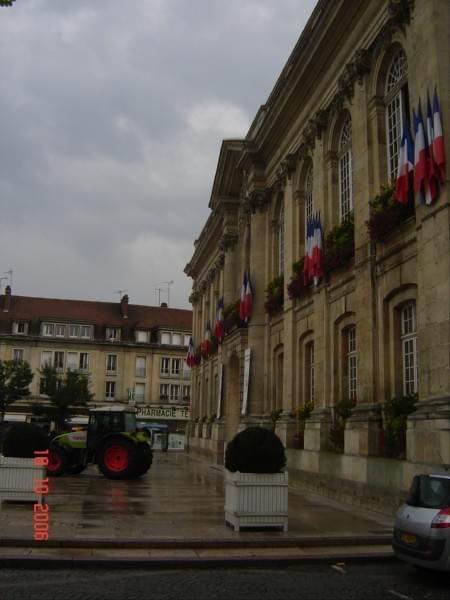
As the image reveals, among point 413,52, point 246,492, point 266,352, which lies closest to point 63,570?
point 246,492

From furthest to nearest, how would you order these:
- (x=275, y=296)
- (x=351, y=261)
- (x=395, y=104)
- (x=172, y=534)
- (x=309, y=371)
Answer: (x=275, y=296), (x=309, y=371), (x=351, y=261), (x=395, y=104), (x=172, y=534)

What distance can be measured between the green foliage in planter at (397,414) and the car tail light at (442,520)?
19.9ft

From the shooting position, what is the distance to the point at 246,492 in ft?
39.4

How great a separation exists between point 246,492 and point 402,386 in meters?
5.71

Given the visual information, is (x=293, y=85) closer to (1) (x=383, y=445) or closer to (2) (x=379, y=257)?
(2) (x=379, y=257)

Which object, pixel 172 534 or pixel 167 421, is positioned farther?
pixel 167 421

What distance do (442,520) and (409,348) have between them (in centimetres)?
757

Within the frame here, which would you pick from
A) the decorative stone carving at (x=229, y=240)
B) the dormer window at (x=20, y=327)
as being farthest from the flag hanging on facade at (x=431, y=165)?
the dormer window at (x=20, y=327)

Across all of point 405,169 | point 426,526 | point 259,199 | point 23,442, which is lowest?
point 426,526

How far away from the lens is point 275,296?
25938 mm

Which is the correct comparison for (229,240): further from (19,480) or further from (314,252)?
(19,480)

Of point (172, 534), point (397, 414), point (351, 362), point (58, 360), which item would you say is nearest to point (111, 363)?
point (58, 360)

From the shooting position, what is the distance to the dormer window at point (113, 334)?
71963 millimetres
